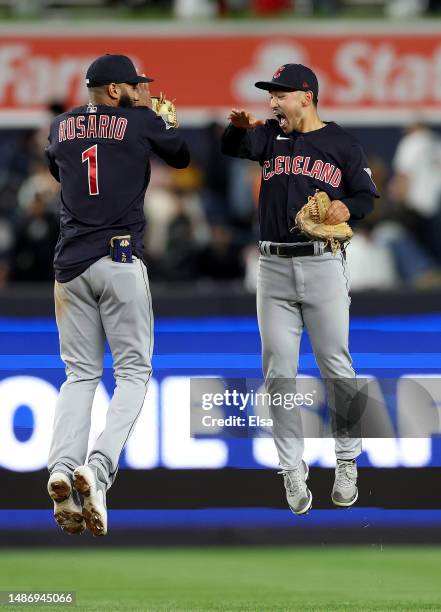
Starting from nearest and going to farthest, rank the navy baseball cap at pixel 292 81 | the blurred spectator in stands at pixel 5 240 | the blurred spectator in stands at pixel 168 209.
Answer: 1. the navy baseball cap at pixel 292 81
2. the blurred spectator in stands at pixel 168 209
3. the blurred spectator in stands at pixel 5 240

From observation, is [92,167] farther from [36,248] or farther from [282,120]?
[36,248]

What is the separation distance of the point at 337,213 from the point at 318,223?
0.34 ft

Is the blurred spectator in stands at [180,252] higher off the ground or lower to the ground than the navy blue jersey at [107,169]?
lower

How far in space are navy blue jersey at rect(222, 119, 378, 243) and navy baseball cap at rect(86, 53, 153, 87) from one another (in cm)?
53

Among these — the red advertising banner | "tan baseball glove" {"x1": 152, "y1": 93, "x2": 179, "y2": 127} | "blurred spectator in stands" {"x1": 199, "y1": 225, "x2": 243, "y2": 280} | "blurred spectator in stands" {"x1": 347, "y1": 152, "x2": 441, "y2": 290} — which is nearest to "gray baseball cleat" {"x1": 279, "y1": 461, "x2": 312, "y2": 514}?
"tan baseball glove" {"x1": 152, "y1": 93, "x2": 179, "y2": 127}

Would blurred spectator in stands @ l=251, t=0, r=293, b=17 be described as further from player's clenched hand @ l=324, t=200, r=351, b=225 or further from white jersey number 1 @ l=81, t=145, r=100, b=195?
player's clenched hand @ l=324, t=200, r=351, b=225

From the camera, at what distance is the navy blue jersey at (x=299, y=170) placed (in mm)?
7512

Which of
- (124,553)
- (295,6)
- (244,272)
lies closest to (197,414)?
(124,553)

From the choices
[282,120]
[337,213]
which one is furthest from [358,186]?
[282,120]

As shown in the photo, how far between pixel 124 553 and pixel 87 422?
2.55 m

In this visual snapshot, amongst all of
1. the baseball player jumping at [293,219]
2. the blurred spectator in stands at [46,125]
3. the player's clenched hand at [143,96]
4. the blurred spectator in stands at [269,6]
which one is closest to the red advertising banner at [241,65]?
the blurred spectator in stands at [269,6]

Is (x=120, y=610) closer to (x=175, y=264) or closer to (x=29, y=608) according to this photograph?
(x=29, y=608)

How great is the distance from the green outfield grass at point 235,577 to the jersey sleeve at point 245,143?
2327mm

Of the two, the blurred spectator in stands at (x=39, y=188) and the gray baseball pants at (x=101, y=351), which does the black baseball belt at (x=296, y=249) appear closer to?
the gray baseball pants at (x=101, y=351)
